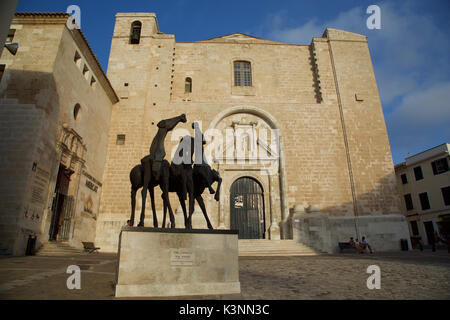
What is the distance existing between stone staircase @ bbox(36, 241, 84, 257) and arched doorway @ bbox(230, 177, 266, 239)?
26.7ft

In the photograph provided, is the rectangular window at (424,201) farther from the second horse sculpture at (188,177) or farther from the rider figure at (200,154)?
the rider figure at (200,154)

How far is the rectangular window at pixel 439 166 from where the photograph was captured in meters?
24.3

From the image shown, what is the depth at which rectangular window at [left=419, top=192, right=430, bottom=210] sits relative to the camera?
25.4 metres

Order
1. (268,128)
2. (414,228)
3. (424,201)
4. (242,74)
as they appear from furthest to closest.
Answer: (414,228) → (424,201) → (242,74) → (268,128)

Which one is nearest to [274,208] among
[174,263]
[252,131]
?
[252,131]

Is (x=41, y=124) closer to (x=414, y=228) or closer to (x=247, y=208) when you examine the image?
(x=247, y=208)

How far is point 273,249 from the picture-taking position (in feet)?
41.4

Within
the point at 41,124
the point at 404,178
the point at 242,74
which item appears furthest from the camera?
the point at 404,178

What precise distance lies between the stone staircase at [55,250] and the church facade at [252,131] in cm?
108

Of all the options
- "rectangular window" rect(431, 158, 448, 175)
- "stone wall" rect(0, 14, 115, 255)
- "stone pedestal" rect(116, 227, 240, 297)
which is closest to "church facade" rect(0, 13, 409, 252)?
"stone wall" rect(0, 14, 115, 255)

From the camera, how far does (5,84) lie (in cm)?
1064

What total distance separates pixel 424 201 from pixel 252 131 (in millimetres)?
20220
